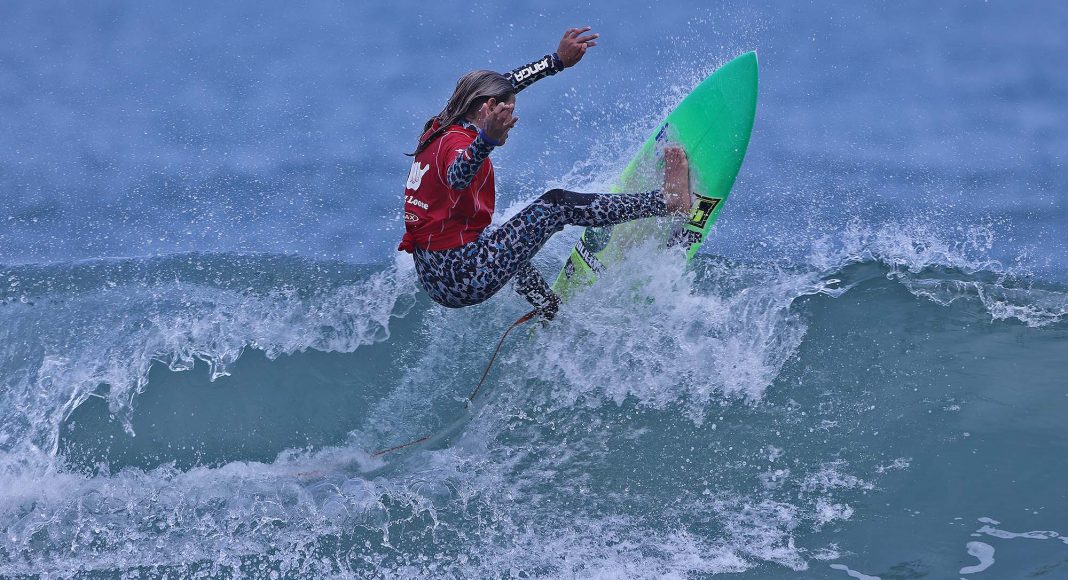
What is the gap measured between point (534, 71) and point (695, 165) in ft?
3.16

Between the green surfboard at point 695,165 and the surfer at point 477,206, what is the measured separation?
0.29 metres

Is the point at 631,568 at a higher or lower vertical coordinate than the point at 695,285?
lower

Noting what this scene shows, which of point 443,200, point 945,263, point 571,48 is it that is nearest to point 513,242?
point 443,200

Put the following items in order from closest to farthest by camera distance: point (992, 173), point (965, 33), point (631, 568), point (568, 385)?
point (631, 568) < point (568, 385) < point (992, 173) < point (965, 33)

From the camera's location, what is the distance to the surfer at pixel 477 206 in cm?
387

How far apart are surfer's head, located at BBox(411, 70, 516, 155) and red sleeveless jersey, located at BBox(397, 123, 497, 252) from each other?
47mm

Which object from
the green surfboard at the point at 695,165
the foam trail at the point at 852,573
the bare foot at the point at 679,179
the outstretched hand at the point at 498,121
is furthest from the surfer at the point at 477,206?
the foam trail at the point at 852,573

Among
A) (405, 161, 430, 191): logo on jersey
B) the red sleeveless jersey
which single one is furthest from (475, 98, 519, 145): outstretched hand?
(405, 161, 430, 191): logo on jersey

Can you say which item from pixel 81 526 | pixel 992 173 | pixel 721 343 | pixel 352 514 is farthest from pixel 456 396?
pixel 992 173

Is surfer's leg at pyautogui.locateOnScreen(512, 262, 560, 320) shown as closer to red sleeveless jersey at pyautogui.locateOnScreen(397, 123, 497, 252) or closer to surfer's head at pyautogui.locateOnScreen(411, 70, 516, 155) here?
red sleeveless jersey at pyautogui.locateOnScreen(397, 123, 497, 252)

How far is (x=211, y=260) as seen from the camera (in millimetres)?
5641

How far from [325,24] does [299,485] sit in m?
4.60

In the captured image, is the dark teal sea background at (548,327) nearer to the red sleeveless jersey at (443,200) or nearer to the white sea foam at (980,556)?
the white sea foam at (980,556)

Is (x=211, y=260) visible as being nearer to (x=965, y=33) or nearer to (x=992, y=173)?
(x=992, y=173)
